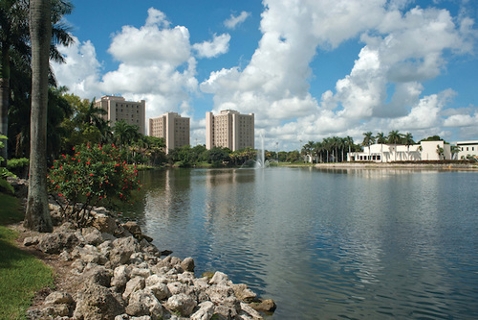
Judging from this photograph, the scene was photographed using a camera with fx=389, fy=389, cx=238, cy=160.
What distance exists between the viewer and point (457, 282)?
42.3 feet

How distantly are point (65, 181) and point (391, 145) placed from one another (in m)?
141

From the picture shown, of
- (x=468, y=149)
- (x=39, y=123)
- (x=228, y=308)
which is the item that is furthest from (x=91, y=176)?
(x=468, y=149)

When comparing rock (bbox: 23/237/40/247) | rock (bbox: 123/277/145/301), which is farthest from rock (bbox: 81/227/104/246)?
rock (bbox: 123/277/145/301)

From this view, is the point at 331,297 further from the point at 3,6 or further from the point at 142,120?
the point at 142,120

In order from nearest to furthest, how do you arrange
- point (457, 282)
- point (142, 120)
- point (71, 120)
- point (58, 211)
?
point (457, 282) < point (58, 211) < point (71, 120) < point (142, 120)

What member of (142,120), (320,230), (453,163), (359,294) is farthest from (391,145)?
(359,294)

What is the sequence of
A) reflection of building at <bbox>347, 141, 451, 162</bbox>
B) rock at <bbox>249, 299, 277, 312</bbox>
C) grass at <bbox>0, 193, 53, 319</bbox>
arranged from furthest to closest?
reflection of building at <bbox>347, 141, 451, 162</bbox> → rock at <bbox>249, 299, 277, 312</bbox> → grass at <bbox>0, 193, 53, 319</bbox>

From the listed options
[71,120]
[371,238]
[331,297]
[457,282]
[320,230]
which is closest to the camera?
[331,297]

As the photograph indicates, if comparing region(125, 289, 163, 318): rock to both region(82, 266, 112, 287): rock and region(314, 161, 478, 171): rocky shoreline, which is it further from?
region(314, 161, 478, 171): rocky shoreline

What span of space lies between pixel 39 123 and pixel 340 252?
12.9 metres

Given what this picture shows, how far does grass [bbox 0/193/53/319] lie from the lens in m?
7.21

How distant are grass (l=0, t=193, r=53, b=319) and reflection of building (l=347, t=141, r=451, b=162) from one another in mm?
136709

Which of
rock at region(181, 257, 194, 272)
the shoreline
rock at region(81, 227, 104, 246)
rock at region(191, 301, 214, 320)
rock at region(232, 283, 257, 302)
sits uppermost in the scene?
the shoreline

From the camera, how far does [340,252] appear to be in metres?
16.6
